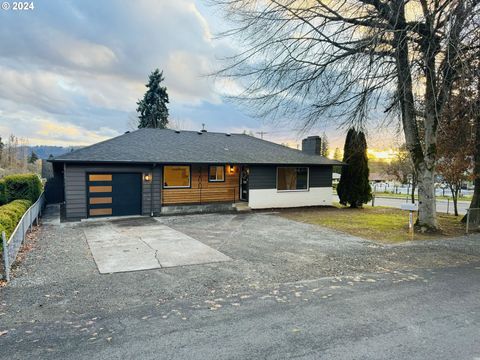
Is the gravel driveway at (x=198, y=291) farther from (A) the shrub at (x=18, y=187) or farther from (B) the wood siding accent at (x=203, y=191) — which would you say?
(B) the wood siding accent at (x=203, y=191)

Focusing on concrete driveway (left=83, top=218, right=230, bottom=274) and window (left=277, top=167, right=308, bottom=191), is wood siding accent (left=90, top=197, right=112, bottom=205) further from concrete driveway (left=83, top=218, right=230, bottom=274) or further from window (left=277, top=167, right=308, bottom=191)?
window (left=277, top=167, right=308, bottom=191)

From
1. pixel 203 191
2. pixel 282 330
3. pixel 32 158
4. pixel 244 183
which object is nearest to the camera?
pixel 282 330

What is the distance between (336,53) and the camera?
8234 mm

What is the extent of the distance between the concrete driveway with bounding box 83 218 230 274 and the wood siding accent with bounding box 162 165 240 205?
3.51 m

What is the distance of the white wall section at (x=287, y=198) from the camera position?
49.0ft

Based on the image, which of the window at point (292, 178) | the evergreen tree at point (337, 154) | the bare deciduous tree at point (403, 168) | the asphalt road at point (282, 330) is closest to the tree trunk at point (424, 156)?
the asphalt road at point (282, 330)

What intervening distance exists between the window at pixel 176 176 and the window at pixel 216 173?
116 cm

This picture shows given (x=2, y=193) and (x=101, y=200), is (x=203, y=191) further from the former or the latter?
(x=2, y=193)

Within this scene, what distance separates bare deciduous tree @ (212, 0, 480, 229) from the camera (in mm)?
7191

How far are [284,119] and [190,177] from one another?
22.0 feet

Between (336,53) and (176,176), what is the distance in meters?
8.85

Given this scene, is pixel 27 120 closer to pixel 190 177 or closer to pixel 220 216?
pixel 190 177

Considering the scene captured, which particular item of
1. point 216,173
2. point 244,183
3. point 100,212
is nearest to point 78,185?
point 100,212

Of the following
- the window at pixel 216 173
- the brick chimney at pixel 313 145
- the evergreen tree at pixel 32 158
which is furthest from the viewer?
the evergreen tree at pixel 32 158
